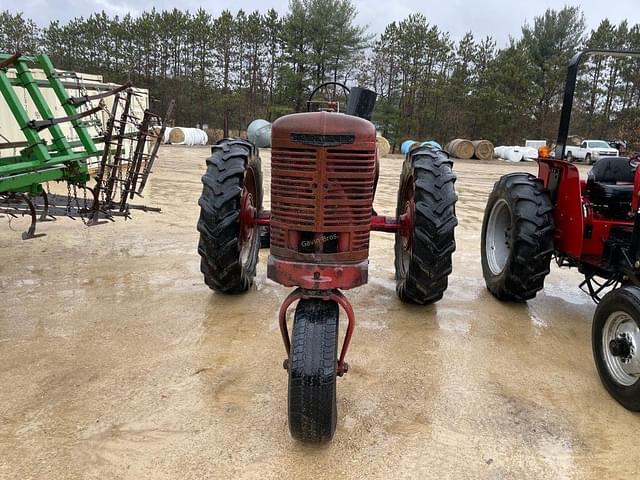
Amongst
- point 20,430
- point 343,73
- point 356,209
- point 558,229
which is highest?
point 343,73

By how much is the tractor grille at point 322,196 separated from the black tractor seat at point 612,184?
2.29 m

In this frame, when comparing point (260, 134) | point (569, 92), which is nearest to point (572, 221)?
point (569, 92)

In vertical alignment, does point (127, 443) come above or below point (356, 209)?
below

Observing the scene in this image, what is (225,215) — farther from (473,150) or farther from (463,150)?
(473,150)

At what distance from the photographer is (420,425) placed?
2.60 m

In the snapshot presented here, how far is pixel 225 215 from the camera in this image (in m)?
3.75

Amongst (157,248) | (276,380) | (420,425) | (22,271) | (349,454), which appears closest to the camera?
(349,454)

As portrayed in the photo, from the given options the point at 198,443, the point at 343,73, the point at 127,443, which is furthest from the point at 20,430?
the point at 343,73

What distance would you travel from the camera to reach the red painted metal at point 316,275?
2377 mm

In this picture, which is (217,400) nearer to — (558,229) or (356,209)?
(356,209)

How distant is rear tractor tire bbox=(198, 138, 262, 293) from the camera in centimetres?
375

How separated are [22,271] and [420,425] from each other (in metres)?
4.02

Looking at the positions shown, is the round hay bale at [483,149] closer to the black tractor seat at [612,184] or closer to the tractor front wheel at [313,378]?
the black tractor seat at [612,184]

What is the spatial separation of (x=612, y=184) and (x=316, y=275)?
2806 millimetres
